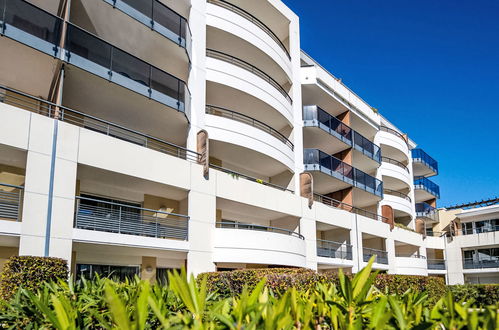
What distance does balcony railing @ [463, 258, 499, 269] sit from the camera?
4111 cm

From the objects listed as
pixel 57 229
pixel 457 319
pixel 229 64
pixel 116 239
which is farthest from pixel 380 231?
pixel 457 319

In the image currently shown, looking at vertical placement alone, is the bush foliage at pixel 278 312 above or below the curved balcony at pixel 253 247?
below

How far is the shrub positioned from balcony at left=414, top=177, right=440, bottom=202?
137 ft

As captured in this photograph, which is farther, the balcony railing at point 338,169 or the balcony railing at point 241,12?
the balcony railing at point 338,169

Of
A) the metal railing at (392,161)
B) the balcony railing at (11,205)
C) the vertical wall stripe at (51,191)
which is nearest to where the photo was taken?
the balcony railing at (11,205)

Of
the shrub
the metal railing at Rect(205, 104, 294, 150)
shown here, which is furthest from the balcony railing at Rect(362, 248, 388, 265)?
the shrub

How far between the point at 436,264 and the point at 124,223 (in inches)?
1456

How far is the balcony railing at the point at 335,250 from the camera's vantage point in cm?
2739

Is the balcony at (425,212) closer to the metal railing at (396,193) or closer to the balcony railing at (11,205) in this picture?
the metal railing at (396,193)

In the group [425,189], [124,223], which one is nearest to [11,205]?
[124,223]

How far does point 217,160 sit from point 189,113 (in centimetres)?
439

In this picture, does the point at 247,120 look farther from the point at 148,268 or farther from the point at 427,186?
the point at 427,186

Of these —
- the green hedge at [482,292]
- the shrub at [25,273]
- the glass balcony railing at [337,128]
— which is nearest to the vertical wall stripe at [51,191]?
the shrub at [25,273]

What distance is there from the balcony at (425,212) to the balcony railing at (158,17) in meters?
33.6
